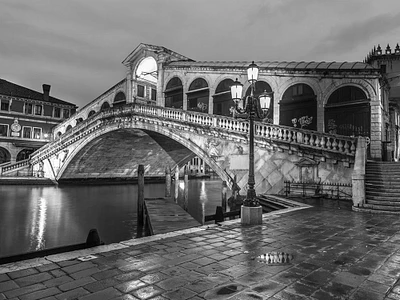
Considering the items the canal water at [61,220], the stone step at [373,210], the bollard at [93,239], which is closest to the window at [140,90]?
the canal water at [61,220]

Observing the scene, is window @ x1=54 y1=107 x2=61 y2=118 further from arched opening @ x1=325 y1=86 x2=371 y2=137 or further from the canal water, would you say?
arched opening @ x1=325 y1=86 x2=371 y2=137

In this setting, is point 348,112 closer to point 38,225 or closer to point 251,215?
point 251,215

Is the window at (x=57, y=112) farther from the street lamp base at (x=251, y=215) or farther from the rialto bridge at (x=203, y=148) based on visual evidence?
the street lamp base at (x=251, y=215)

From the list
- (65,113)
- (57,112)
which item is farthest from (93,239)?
(65,113)

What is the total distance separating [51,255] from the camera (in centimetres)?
422

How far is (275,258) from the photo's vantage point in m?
4.22

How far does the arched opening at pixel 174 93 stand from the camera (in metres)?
22.5

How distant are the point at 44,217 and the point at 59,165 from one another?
15.3 meters

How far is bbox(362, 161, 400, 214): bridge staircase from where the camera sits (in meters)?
8.43

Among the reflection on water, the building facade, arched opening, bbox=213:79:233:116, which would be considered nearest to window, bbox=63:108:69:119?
the building facade

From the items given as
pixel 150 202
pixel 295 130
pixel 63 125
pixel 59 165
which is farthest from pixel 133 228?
pixel 63 125

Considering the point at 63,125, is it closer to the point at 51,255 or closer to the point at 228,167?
the point at 228,167

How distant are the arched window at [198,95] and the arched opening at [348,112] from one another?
8261 mm

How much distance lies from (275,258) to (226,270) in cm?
90
